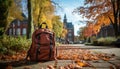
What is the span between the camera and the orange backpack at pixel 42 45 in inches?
302

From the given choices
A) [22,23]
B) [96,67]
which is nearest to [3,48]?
[96,67]

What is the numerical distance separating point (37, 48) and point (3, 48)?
379 centimetres

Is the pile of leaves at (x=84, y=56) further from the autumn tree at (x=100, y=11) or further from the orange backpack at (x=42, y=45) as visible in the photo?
the autumn tree at (x=100, y=11)

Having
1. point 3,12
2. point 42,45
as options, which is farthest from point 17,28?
point 42,45

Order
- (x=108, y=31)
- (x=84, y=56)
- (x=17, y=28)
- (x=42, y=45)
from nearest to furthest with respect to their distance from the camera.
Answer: (x=42, y=45) < (x=84, y=56) < (x=108, y=31) < (x=17, y=28)

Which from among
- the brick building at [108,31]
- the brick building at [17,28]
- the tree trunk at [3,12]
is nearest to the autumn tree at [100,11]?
the tree trunk at [3,12]

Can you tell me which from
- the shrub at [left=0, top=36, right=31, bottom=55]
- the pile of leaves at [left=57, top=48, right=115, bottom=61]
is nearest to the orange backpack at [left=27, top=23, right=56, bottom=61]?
the pile of leaves at [left=57, top=48, right=115, bottom=61]

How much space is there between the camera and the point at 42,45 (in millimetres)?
7691

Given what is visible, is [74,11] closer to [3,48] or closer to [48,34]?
[3,48]

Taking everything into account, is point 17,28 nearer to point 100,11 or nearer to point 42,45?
point 100,11

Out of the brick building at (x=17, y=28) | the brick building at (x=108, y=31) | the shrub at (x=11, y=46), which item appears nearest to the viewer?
the shrub at (x=11, y=46)

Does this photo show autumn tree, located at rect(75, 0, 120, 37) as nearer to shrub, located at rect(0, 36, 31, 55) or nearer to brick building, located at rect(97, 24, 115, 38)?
shrub, located at rect(0, 36, 31, 55)

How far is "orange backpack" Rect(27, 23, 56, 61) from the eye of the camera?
25.2 feet

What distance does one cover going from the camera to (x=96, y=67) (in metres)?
6.32
